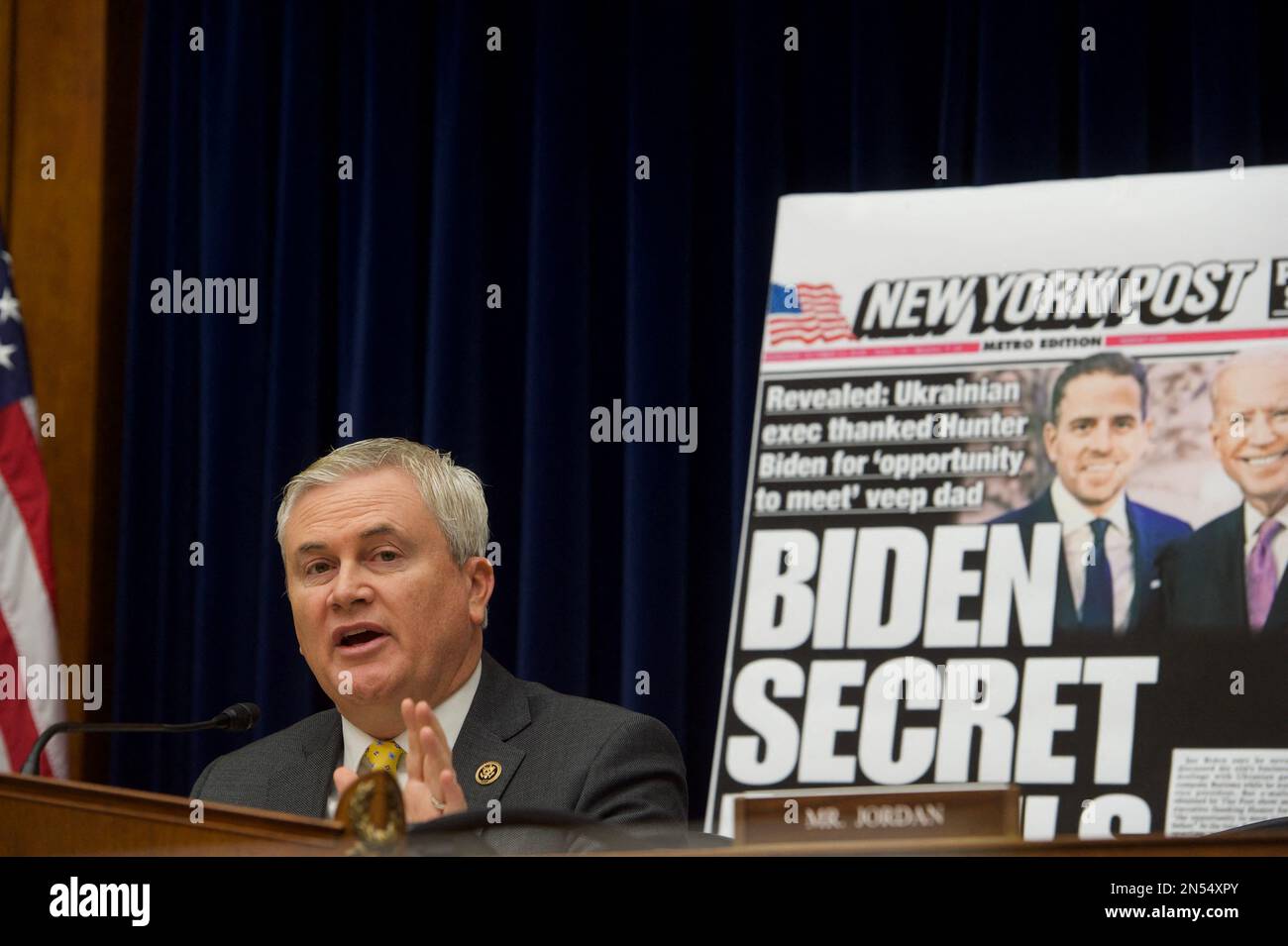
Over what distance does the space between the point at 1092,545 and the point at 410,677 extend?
4.22 ft

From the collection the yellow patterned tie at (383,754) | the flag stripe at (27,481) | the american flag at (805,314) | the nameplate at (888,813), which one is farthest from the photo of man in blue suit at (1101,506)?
the flag stripe at (27,481)

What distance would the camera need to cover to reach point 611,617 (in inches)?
152

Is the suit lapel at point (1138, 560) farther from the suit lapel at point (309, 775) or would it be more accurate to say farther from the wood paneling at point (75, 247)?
the wood paneling at point (75, 247)

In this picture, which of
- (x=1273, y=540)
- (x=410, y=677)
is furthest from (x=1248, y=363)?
(x=410, y=677)

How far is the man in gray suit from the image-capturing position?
232 cm

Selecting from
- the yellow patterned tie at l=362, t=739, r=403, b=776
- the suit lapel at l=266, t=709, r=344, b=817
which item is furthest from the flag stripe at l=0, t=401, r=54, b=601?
the yellow patterned tie at l=362, t=739, r=403, b=776

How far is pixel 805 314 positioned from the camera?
10.2 ft

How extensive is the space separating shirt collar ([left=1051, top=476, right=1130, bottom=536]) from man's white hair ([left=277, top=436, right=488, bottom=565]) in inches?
42.5

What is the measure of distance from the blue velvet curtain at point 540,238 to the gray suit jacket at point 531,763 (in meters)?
1.22

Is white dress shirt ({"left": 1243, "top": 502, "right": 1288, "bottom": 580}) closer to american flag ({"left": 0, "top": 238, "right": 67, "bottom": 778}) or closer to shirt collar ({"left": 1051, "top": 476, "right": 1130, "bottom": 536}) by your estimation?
shirt collar ({"left": 1051, "top": 476, "right": 1130, "bottom": 536})

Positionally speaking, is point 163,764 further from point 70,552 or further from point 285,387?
point 285,387

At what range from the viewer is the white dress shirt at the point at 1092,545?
2838mm

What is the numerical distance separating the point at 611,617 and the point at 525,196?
111cm

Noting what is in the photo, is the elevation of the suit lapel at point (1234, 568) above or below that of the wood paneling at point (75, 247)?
below
